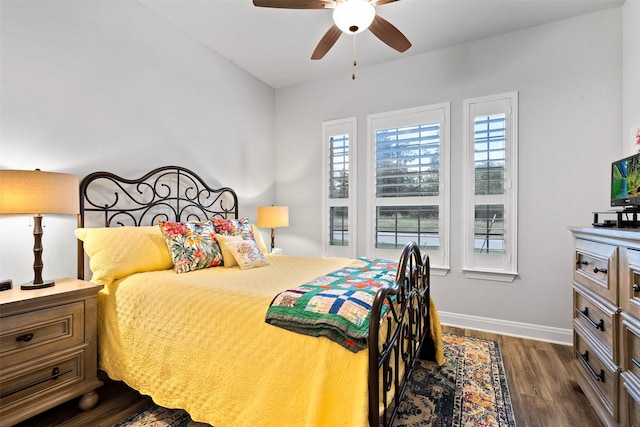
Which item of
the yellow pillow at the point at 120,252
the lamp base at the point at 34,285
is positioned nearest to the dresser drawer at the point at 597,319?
the yellow pillow at the point at 120,252

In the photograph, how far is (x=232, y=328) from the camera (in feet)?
4.86

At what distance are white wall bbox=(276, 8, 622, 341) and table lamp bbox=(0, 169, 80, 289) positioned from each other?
10.2 feet

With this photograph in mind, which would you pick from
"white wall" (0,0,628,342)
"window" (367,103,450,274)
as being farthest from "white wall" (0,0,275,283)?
"window" (367,103,450,274)

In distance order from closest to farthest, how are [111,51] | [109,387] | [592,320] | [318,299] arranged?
[318,299] < [592,320] < [109,387] < [111,51]

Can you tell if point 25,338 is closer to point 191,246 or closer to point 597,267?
point 191,246

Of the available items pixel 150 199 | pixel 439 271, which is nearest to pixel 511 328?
pixel 439 271

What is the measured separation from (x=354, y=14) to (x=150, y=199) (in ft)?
7.22

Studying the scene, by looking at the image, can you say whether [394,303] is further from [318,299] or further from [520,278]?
[520,278]

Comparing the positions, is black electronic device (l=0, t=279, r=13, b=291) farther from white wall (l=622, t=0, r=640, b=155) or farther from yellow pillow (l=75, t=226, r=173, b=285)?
white wall (l=622, t=0, r=640, b=155)

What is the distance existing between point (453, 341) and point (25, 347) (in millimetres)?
3014

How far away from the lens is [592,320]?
1.78m

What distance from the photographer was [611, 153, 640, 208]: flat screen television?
1635 mm

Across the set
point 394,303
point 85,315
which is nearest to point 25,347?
point 85,315

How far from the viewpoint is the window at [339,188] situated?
379cm
